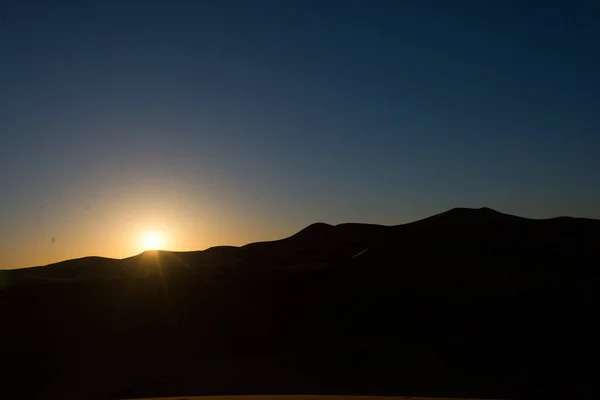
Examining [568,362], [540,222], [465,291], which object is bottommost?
[568,362]

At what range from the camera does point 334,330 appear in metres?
17.0

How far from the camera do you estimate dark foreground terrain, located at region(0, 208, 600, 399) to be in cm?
1287

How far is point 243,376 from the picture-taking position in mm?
13359

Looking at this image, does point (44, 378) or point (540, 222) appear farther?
point (540, 222)

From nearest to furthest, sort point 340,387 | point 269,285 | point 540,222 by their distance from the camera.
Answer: point 340,387
point 269,285
point 540,222

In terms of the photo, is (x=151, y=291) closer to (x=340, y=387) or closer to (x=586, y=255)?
(x=340, y=387)

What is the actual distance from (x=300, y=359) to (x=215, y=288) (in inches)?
299

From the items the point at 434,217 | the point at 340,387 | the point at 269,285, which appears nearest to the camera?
the point at 340,387

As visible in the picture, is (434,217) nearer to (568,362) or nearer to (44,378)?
(568,362)

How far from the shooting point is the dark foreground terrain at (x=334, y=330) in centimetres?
1287

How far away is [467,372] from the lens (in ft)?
43.2

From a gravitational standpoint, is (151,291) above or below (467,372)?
above

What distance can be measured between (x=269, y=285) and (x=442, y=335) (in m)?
7.47

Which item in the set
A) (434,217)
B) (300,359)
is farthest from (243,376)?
(434,217)
